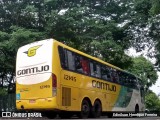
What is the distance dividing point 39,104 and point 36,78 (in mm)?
1072

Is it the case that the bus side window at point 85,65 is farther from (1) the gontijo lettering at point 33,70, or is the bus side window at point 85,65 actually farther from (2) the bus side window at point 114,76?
(2) the bus side window at point 114,76

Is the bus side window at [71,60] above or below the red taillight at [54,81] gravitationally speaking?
above

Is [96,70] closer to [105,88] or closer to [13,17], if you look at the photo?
[105,88]

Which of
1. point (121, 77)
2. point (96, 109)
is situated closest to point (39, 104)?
point (96, 109)

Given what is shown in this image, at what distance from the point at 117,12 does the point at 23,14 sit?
711cm

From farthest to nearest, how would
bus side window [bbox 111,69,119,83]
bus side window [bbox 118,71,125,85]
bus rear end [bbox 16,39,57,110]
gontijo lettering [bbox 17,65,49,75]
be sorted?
bus side window [bbox 118,71,125,85] → bus side window [bbox 111,69,119,83] → gontijo lettering [bbox 17,65,49,75] → bus rear end [bbox 16,39,57,110]

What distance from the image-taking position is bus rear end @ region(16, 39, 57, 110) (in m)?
13.0

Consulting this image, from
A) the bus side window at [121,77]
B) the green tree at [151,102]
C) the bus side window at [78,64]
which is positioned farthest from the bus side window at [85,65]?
the green tree at [151,102]

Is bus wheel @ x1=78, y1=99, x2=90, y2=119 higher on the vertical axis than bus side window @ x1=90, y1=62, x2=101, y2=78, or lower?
lower

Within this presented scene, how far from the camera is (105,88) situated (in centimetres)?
1762

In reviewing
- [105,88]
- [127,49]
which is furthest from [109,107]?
[127,49]

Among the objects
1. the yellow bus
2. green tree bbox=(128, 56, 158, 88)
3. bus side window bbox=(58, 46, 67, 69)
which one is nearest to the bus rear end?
the yellow bus

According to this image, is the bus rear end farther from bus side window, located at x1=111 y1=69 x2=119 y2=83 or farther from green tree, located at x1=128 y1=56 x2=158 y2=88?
green tree, located at x1=128 y1=56 x2=158 y2=88

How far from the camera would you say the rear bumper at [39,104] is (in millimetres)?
12883
